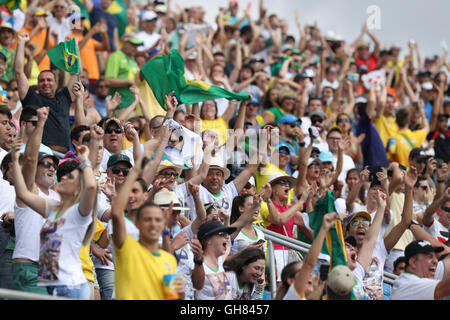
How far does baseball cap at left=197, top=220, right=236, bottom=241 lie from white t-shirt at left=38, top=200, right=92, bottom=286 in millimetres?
1194

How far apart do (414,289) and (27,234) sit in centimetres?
334

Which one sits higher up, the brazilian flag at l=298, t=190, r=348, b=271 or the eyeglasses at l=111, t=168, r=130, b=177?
the eyeglasses at l=111, t=168, r=130, b=177

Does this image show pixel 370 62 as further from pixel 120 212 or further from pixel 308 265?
pixel 120 212

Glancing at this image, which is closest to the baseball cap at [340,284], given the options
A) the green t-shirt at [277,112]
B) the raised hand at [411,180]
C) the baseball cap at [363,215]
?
the baseball cap at [363,215]

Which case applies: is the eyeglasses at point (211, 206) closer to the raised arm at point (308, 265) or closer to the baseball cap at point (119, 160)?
the baseball cap at point (119, 160)

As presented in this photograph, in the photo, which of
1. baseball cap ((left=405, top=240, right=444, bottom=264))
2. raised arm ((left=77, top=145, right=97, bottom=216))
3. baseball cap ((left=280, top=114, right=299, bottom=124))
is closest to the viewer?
raised arm ((left=77, top=145, right=97, bottom=216))

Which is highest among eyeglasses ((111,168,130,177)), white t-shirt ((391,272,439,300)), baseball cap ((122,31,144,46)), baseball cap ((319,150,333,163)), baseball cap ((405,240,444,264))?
baseball cap ((122,31,144,46))

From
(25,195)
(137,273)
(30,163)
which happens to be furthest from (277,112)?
(137,273)

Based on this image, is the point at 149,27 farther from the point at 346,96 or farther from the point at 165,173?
the point at 165,173

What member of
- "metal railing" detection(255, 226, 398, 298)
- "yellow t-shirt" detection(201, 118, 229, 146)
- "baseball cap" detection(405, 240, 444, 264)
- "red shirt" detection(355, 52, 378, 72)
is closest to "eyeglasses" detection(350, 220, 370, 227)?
"metal railing" detection(255, 226, 398, 298)

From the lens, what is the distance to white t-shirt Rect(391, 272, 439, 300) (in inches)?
277

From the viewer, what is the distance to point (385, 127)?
1448 cm

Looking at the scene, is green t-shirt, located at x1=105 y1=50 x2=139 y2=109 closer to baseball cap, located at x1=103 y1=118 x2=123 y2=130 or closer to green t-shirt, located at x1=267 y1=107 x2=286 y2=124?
green t-shirt, located at x1=267 y1=107 x2=286 y2=124

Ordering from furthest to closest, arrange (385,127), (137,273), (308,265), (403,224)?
(385,127), (403,224), (308,265), (137,273)
